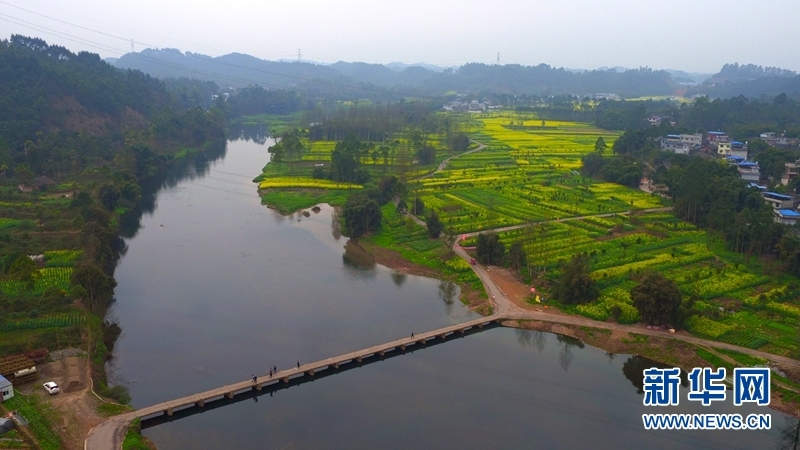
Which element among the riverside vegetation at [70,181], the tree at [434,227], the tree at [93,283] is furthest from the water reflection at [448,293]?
the tree at [93,283]

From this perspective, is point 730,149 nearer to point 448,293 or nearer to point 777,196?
point 777,196

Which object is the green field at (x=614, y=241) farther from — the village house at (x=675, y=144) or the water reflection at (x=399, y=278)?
the village house at (x=675, y=144)

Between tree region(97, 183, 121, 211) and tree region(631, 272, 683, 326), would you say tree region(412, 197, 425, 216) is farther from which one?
tree region(97, 183, 121, 211)

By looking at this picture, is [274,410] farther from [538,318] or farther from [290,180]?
[290,180]

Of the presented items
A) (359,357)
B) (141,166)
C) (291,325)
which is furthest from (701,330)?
(141,166)

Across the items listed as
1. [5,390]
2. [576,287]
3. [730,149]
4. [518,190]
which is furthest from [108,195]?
[730,149]
